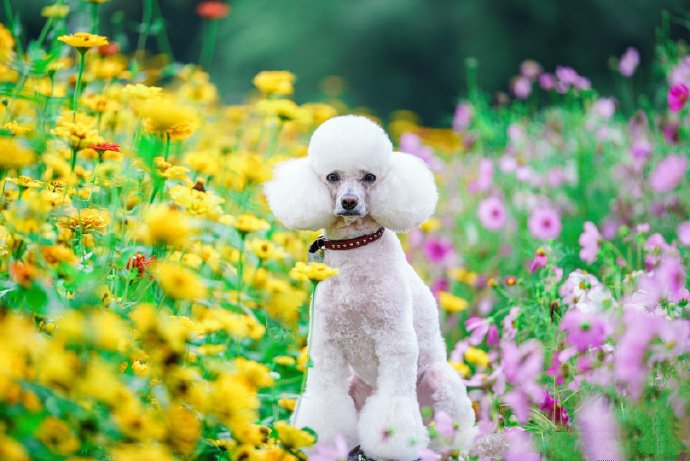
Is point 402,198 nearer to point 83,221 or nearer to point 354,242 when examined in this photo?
point 354,242

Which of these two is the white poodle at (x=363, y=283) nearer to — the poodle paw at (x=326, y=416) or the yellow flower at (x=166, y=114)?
the poodle paw at (x=326, y=416)

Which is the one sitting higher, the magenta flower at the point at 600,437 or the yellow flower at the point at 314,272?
the yellow flower at the point at 314,272

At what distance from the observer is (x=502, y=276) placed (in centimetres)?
323

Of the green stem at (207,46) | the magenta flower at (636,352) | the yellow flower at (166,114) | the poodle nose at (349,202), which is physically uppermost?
the green stem at (207,46)

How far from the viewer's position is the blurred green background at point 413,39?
866 cm

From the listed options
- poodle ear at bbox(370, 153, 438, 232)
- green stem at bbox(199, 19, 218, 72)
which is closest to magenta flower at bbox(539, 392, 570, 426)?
poodle ear at bbox(370, 153, 438, 232)

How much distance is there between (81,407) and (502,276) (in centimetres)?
235

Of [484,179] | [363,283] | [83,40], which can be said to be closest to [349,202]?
[363,283]

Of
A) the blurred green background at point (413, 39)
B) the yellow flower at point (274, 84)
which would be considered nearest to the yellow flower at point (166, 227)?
the yellow flower at point (274, 84)

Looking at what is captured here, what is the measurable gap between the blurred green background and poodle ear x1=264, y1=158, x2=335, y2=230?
708 cm

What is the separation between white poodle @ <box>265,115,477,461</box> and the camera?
68.6 inches

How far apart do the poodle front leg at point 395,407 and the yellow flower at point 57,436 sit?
774 millimetres

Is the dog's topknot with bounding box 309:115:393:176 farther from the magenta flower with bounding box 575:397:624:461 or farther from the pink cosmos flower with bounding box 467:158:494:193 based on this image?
the pink cosmos flower with bounding box 467:158:494:193

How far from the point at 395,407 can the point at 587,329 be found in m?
0.48
